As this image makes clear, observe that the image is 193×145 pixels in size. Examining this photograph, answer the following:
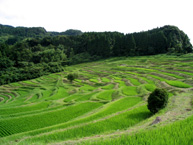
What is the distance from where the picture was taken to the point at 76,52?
113 m

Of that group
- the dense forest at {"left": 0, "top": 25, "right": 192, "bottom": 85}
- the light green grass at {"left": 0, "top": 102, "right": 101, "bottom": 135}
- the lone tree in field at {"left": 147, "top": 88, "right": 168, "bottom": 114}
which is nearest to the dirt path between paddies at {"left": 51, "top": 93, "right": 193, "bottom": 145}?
the lone tree in field at {"left": 147, "top": 88, "right": 168, "bottom": 114}

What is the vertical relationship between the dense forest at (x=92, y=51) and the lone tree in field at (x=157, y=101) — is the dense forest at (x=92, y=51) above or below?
above

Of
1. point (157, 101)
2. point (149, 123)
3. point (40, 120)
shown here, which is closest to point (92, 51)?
point (40, 120)

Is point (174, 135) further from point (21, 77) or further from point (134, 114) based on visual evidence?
point (21, 77)

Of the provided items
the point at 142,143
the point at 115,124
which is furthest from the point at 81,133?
the point at 142,143

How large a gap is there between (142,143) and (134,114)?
11.5 meters

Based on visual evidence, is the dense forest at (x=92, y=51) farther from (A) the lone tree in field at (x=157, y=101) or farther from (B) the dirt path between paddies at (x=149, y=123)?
(B) the dirt path between paddies at (x=149, y=123)

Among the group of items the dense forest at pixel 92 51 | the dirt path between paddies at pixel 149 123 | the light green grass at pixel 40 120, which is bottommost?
the light green grass at pixel 40 120

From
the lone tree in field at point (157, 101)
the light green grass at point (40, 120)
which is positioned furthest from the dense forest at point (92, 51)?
the lone tree in field at point (157, 101)

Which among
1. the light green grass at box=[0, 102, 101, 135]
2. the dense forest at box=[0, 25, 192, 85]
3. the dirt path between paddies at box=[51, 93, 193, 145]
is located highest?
the dense forest at box=[0, 25, 192, 85]

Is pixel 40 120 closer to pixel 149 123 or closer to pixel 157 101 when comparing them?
pixel 149 123

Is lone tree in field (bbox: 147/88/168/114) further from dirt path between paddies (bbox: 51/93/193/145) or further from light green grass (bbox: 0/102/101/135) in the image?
light green grass (bbox: 0/102/101/135)

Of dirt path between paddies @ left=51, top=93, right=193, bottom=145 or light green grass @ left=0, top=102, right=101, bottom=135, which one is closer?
dirt path between paddies @ left=51, top=93, right=193, bottom=145

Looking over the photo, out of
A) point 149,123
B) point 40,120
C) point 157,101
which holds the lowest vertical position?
point 40,120
